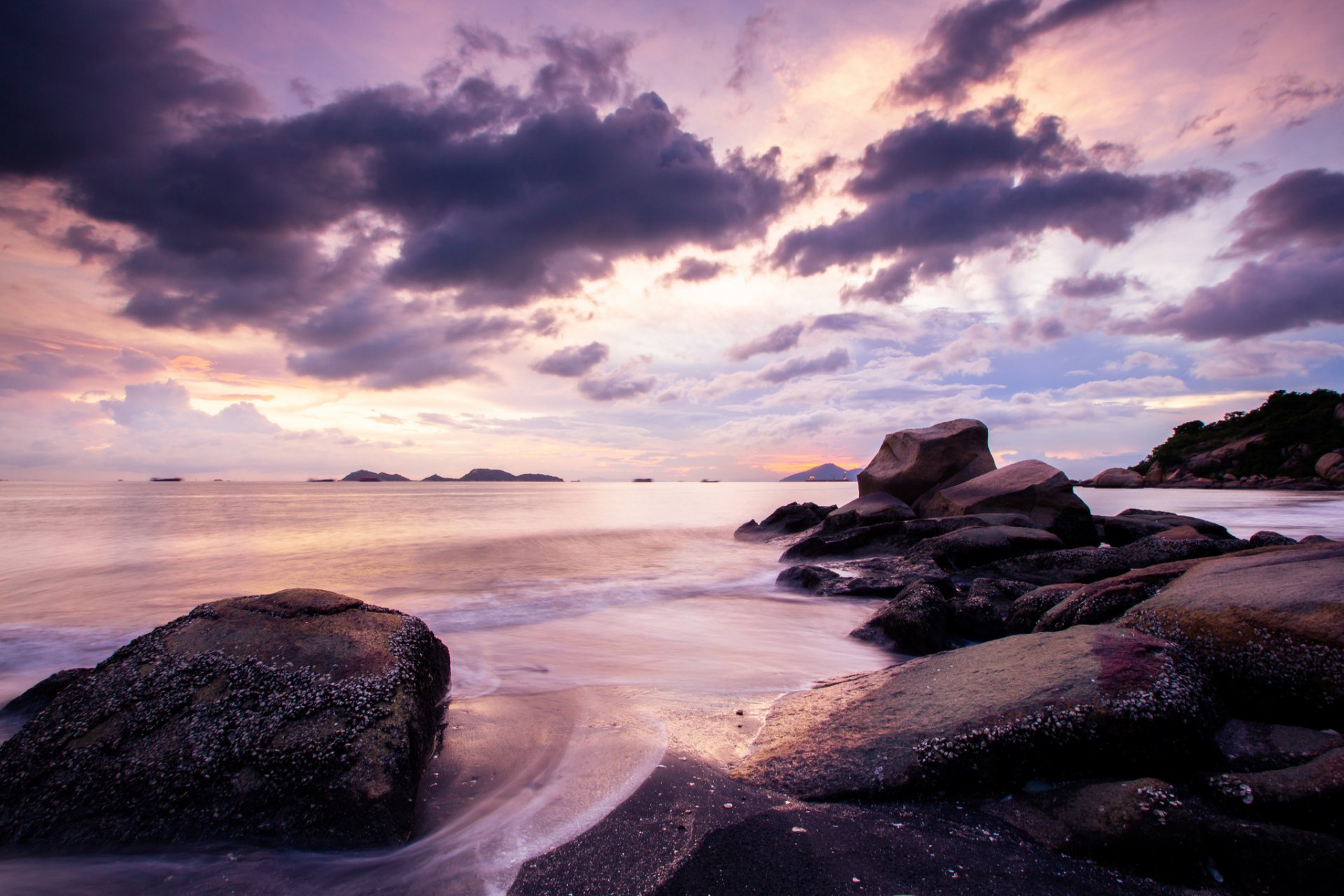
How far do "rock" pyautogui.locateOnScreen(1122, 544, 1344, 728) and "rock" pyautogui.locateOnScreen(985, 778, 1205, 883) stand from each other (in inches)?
52.7

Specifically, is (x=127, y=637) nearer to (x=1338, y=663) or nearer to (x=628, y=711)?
(x=628, y=711)

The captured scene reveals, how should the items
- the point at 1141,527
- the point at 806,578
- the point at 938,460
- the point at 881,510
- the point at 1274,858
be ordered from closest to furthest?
the point at 1274,858 → the point at 806,578 → the point at 1141,527 → the point at 881,510 → the point at 938,460

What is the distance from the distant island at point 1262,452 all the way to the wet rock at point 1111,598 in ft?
198

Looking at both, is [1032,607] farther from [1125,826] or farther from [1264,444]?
[1264,444]

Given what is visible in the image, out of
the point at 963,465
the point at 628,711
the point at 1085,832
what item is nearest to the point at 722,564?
the point at 963,465

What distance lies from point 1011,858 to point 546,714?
3.11 metres

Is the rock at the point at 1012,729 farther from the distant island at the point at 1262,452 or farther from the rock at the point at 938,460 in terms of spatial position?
the distant island at the point at 1262,452

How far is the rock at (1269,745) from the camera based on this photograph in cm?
274

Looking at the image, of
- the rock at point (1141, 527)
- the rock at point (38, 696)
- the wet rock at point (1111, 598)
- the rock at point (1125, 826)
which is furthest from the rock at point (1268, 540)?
the rock at point (38, 696)

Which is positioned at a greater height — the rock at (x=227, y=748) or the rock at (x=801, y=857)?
the rock at (x=227, y=748)

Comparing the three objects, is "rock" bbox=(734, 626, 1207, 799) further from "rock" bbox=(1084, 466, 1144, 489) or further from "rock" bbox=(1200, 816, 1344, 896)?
"rock" bbox=(1084, 466, 1144, 489)

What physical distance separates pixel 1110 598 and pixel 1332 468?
61569 millimetres

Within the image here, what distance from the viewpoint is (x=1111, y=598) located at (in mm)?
4855

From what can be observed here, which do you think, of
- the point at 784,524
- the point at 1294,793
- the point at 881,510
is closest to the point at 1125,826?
the point at 1294,793
